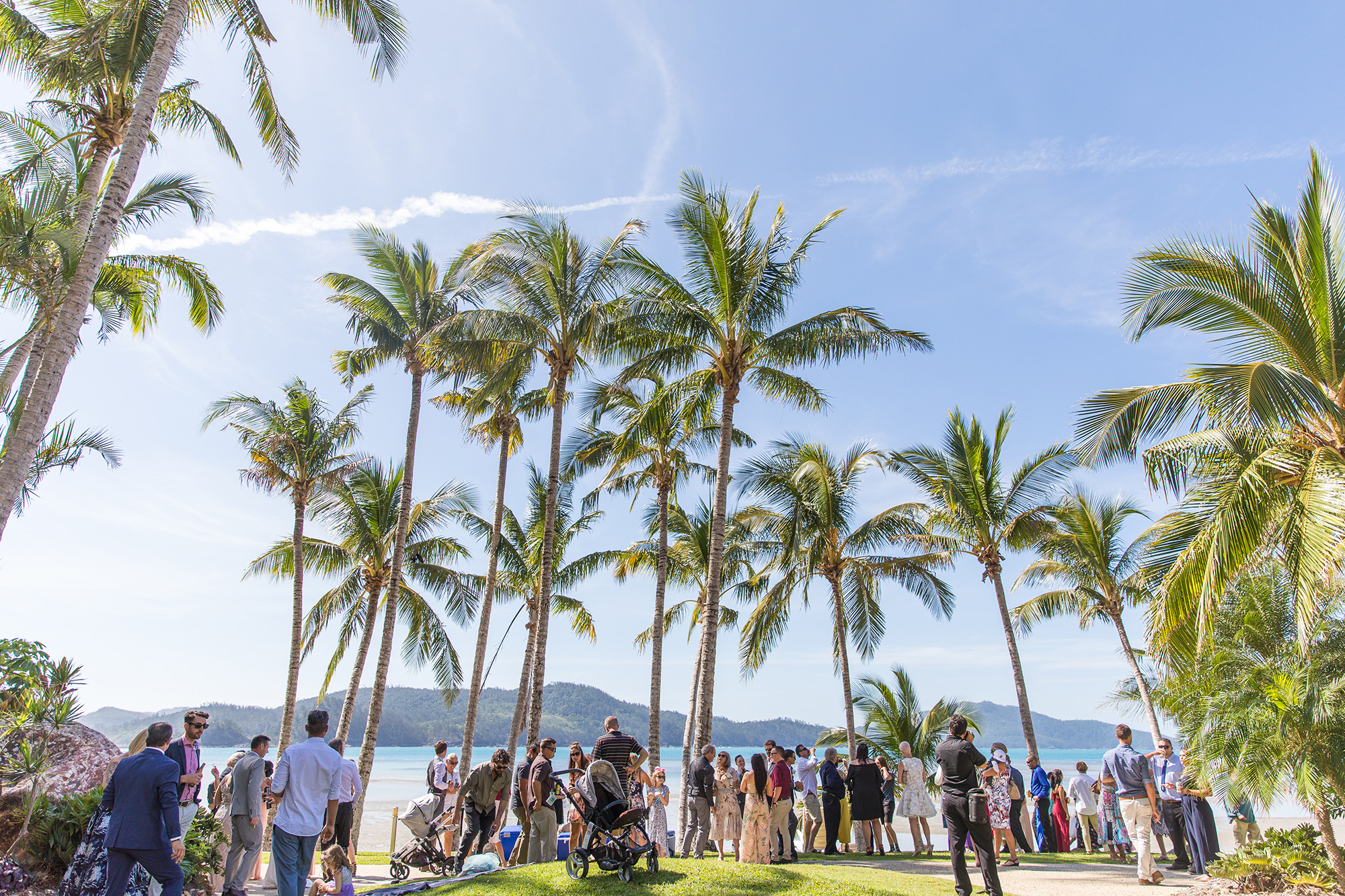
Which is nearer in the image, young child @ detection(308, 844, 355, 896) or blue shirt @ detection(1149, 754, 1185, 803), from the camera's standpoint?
young child @ detection(308, 844, 355, 896)

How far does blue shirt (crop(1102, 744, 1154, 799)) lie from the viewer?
9750mm

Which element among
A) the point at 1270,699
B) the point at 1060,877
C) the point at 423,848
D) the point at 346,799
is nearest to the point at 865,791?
the point at 1060,877

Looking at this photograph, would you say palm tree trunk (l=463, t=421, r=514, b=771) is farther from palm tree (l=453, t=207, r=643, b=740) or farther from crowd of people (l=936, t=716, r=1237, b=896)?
crowd of people (l=936, t=716, r=1237, b=896)

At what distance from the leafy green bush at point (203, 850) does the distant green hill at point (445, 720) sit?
11179 centimetres

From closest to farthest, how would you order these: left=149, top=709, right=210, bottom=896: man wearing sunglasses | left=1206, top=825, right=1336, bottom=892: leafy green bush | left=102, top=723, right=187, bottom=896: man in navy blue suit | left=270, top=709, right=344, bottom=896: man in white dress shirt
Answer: left=102, top=723, right=187, bottom=896: man in navy blue suit → left=270, top=709, right=344, bottom=896: man in white dress shirt → left=149, top=709, right=210, bottom=896: man wearing sunglasses → left=1206, top=825, right=1336, bottom=892: leafy green bush

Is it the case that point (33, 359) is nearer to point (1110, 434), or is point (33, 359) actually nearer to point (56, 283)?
point (56, 283)

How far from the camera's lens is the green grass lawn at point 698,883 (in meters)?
7.30

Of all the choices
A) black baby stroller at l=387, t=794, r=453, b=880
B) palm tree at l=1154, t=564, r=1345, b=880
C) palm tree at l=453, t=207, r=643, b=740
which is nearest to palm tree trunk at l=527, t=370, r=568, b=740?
palm tree at l=453, t=207, r=643, b=740

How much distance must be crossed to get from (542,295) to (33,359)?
29.9 ft

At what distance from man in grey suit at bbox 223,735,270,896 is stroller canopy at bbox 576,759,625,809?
3.16 meters

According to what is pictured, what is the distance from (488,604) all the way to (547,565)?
207 inches

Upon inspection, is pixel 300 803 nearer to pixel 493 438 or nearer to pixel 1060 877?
pixel 1060 877

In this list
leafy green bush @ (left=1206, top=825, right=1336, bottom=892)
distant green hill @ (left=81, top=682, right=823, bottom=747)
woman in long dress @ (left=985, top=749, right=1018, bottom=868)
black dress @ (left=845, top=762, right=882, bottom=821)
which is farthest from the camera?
distant green hill @ (left=81, top=682, right=823, bottom=747)

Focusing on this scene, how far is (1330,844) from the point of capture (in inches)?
300
